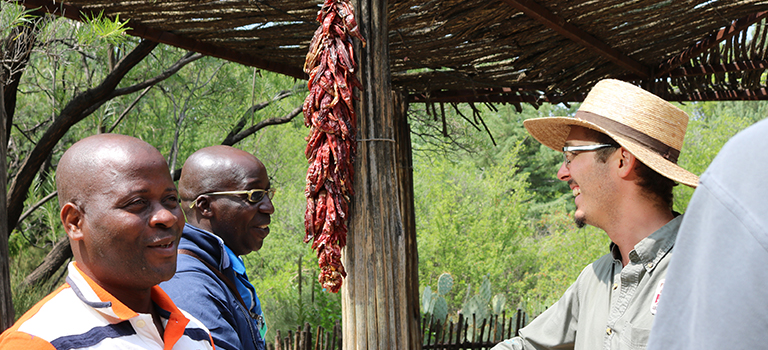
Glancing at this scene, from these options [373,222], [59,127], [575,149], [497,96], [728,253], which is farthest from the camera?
[59,127]

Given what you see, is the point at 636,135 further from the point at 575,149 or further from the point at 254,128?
the point at 254,128

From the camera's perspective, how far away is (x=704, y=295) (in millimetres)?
598

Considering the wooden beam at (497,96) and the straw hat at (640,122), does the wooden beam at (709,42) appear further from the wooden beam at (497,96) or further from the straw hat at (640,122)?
the straw hat at (640,122)

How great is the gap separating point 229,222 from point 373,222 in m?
0.89

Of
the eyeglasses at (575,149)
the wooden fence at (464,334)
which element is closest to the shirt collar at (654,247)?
the eyeglasses at (575,149)

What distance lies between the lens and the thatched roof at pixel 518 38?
3.62 m

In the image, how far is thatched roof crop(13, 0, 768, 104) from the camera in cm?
362

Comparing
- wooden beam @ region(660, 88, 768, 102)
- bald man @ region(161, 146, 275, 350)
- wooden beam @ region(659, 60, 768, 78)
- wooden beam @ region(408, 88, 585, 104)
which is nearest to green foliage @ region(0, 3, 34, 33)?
bald man @ region(161, 146, 275, 350)

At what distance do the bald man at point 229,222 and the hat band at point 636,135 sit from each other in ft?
4.18

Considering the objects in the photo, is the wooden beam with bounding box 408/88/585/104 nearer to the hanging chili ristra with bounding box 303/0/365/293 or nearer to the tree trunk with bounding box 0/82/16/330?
the hanging chili ristra with bounding box 303/0/365/293

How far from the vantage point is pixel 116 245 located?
1.37 metres

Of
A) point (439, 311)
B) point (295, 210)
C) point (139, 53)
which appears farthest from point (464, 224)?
point (139, 53)

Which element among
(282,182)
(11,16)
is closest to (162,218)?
(11,16)

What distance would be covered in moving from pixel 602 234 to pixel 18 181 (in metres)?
13.1
